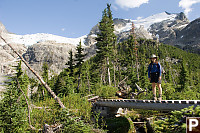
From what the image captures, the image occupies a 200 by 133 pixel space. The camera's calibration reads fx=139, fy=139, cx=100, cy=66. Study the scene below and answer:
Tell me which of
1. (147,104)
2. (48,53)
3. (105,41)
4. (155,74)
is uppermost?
(48,53)

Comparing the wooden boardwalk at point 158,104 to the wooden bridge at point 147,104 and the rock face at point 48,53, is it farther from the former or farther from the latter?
the rock face at point 48,53

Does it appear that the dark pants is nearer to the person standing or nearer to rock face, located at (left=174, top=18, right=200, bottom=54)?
the person standing

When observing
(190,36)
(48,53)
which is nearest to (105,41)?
(48,53)

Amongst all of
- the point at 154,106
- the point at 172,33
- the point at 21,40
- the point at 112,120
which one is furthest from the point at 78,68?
the point at 21,40

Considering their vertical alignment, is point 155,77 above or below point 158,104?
above

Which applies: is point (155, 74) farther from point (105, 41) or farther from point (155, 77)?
point (105, 41)

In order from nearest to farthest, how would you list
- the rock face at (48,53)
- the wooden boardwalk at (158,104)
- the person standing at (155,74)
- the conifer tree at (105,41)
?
1. the wooden boardwalk at (158,104)
2. the person standing at (155,74)
3. the conifer tree at (105,41)
4. the rock face at (48,53)

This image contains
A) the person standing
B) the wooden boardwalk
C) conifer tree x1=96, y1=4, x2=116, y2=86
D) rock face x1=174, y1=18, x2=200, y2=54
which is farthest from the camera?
rock face x1=174, y1=18, x2=200, y2=54

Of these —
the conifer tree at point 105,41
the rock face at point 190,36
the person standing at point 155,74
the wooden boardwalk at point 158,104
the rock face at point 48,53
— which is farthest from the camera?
the rock face at point 190,36

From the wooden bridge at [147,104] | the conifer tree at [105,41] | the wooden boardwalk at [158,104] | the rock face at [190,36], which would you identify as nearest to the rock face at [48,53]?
the conifer tree at [105,41]

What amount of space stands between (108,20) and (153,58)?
19898 mm

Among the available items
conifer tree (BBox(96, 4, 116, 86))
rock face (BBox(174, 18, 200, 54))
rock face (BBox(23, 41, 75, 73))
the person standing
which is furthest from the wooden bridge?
rock face (BBox(174, 18, 200, 54))

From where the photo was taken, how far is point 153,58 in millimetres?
6836

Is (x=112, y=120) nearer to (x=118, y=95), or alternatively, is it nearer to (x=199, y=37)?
(x=118, y=95)
